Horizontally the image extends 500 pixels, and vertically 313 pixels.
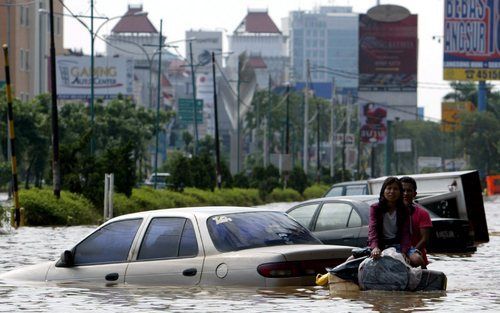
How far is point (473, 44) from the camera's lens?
119m

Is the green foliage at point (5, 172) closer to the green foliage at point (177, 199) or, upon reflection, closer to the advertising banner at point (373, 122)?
the green foliage at point (177, 199)

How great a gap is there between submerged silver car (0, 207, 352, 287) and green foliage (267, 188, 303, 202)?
2592 inches

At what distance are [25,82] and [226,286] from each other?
372 feet

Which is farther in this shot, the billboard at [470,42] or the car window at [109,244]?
the billboard at [470,42]

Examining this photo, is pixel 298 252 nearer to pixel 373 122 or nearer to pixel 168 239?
pixel 168 239

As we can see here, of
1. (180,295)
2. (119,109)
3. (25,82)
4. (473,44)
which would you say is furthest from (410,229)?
(25,82)

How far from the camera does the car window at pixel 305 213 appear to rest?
82.4ft

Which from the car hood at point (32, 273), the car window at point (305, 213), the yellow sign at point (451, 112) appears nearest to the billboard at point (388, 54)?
the yellow sign at point (451, 112)

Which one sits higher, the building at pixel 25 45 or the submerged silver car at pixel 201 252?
the building at pixel 25 45

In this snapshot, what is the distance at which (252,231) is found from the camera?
16.2 m

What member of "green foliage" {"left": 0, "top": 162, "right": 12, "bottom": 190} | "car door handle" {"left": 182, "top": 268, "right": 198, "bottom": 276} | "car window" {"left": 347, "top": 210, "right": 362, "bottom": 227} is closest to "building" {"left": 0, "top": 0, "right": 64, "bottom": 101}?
"green foliage" {"left": 0, "top": 162, "right": 12, "bottom": 190}

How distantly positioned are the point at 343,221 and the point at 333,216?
0.89 ft

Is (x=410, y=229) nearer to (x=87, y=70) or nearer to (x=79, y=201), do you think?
(x=79, y=201)

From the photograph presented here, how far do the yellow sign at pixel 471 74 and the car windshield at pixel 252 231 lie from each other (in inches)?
4034
